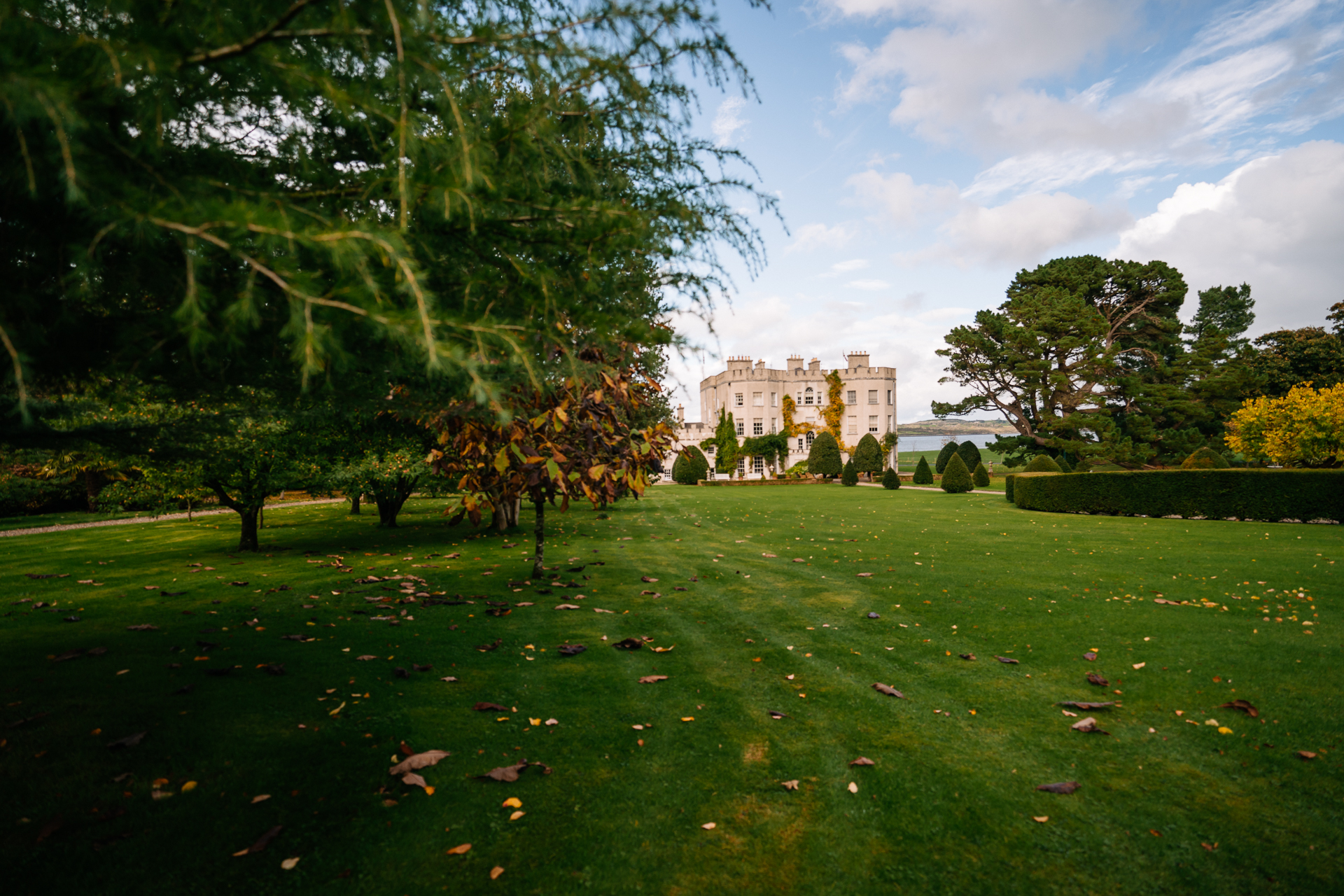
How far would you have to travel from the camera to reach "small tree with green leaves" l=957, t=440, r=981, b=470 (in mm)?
44191

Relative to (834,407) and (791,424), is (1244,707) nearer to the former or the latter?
(834,407)

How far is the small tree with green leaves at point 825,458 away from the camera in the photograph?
48.9 metres

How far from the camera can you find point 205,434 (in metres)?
4.97

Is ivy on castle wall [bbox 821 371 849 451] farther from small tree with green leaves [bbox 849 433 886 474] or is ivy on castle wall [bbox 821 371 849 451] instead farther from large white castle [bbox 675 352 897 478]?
small tree with green leaves [bbox 849 433 886 474]

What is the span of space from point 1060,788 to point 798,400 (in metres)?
57.6

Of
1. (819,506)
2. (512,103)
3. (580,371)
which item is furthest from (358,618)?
(819,506)

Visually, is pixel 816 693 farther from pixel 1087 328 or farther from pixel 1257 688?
pixel 1087 328

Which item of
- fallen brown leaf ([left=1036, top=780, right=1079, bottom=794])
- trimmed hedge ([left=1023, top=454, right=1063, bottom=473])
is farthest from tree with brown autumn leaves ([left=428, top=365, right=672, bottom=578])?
trimmed hedge ([left=1023, top=454, right=1063, bottom=473])

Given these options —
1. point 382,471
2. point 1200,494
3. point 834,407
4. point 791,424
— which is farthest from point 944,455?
point 382,471

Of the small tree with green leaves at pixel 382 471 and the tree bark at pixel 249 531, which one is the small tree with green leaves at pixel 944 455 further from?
the tree bark at pixel 249 531

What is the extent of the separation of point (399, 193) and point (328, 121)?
3.72ft

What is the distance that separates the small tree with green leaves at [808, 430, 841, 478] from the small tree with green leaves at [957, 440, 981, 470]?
897 cm

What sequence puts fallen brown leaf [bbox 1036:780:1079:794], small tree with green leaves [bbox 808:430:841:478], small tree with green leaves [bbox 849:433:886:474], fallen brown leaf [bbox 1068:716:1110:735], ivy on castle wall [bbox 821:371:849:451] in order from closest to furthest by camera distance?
fallen brown leaf [bbox 1036:780:1079:794] → fallen brown leaf [bbox 1068:716:1110:735] → small tree with green leaves [bbox 849:433:886:474] → small tree with green leaves [bbox 808:430:841:478] → ivy on castle wall [bbox 821:371:849:451]

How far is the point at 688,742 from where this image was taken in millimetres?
4348
